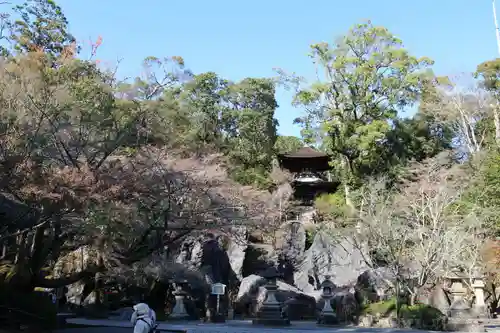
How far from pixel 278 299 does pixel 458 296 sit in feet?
24.3

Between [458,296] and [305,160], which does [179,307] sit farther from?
[305,160]

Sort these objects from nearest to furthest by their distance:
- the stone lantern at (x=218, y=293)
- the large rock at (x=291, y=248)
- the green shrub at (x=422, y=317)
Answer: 1. the green shrub at (x=422, y=317)
2. the stone lantern at (x=218, y=293)
3. the large rock at (x=291, y=248)

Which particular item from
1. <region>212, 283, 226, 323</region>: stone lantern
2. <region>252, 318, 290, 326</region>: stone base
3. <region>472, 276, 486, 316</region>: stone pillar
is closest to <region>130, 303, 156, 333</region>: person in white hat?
<region>252, 318, 290, 326</region>: stone base

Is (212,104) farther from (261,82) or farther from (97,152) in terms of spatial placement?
(97,152)

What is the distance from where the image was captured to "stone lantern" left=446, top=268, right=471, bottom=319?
16.3 meters

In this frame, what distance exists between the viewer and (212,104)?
1276 inches

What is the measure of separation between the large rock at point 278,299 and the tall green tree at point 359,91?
9.27 metres

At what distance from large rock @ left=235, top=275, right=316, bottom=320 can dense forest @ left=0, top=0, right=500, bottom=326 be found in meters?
4.02

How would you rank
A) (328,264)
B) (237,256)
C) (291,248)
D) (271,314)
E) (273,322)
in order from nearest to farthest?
1. (273,322)
2. (271,314)
3. (328,264)
4. (237,256)
5. (291,248)

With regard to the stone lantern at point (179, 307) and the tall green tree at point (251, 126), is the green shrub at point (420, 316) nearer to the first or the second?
the stone lantern at point (179, 307)

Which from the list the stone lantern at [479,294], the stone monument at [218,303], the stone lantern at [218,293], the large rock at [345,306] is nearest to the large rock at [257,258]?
the stone monument at [218,303]

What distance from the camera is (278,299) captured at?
838 inches

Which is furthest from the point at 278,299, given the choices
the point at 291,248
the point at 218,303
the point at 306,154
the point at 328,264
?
the point at 306,154

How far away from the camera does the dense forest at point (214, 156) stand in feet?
39.5
